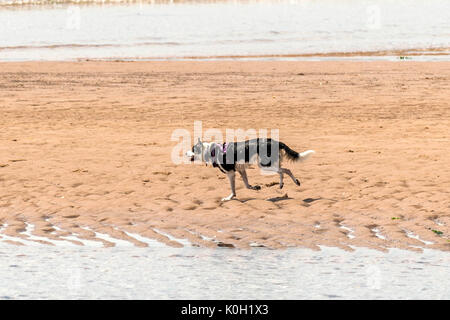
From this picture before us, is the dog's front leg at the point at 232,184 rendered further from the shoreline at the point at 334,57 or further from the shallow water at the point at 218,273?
the shoreline at the point at 334,57

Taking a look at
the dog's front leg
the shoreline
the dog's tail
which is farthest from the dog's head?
the shoreline

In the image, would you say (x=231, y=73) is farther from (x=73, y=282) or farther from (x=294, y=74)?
(x=73, y=282)

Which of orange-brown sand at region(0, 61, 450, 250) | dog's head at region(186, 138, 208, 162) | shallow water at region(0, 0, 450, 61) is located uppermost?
dog's head at region(186, 138, 208, 162)

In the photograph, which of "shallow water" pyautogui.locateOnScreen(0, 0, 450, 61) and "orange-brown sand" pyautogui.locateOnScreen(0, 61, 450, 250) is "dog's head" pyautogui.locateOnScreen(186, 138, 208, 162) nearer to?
"orange-brown sand" pyautogui.locateOnScreen(0, 61, 450, 250)

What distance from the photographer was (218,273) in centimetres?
912

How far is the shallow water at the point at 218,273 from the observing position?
27.7ft

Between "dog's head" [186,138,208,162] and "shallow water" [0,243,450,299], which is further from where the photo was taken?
"dog's head" [186,138,208,162]

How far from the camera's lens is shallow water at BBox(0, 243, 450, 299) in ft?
27.7

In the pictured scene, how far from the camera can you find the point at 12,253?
10141mm

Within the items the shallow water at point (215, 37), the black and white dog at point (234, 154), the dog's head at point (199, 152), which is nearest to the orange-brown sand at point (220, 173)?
the black and white dog at point (234, 154)

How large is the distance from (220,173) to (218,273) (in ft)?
17.1

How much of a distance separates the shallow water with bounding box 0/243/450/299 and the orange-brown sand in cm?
61
